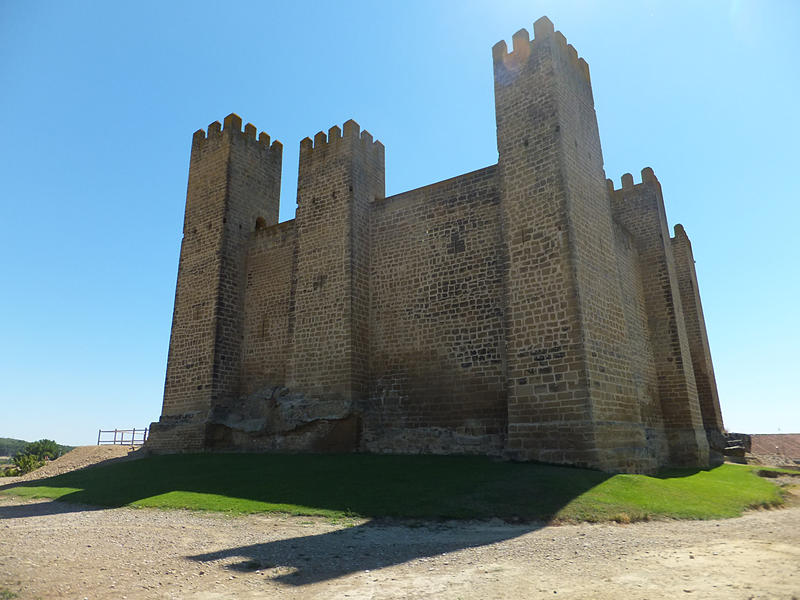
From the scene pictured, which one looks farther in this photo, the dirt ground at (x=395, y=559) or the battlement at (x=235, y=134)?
the battlement at (x=235, y=134)

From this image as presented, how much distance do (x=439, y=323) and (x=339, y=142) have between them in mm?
6965

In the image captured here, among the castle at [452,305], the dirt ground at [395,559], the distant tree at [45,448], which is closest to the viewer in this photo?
the dirt ground at [395,559]

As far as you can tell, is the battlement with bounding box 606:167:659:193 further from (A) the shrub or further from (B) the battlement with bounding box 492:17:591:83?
(A) the shrub

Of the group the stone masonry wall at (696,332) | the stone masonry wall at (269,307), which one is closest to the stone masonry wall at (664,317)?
the stone masonry wall at (696,332)

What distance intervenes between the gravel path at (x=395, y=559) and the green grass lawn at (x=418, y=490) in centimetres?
52

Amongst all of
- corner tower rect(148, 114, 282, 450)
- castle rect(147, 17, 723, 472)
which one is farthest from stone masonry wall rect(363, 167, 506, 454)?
corner tower rect(148, 114, 282, 450)

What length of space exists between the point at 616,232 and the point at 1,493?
1803 cm

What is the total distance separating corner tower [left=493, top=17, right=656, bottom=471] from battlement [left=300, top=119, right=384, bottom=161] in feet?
15.8

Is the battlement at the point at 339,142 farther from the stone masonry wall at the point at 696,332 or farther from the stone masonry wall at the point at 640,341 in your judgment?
the stone masonry wall at the point at 696,332

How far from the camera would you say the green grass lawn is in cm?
759

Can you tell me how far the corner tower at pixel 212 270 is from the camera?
16.7 meters

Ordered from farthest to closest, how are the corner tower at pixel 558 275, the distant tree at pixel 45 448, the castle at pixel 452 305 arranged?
the distant tree at pixel 45 448
the castle at pixel 452 305
the corner tower at pixel 558 275

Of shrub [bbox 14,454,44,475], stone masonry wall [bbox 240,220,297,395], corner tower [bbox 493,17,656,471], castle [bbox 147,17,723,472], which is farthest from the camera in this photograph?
shrub [bbox 14,454,44,475]

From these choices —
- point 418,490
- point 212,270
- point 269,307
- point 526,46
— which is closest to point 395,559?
point 418,490
